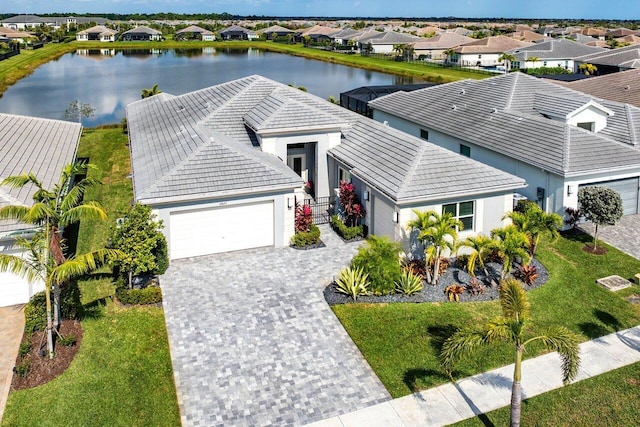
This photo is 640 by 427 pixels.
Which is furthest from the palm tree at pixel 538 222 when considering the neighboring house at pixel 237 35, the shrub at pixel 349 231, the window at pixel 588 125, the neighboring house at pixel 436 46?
the neighboring house at pixel 237 35

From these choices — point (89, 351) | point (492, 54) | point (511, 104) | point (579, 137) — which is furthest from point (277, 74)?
point (89, 351)

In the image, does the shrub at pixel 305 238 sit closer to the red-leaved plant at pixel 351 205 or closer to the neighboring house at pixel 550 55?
the red-leaved plant at pixel 351 205

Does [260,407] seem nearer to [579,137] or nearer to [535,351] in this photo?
[535,351]

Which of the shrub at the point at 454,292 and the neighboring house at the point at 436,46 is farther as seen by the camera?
the neighboring house at the point at 436,46

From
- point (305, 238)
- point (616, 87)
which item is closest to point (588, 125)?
point (616, 87)

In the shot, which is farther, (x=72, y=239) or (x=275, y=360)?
(x=72, y=239)

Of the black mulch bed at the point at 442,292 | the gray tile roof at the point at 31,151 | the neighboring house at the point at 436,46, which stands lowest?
the black mulch bed at the point at 442,292

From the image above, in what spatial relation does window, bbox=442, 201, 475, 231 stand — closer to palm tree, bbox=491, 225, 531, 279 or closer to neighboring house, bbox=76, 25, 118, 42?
palm tree, bbox=491, 225, 531, 279

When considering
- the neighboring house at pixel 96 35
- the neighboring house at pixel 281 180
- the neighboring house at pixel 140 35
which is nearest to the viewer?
the neighboring house at pixel 281 180
